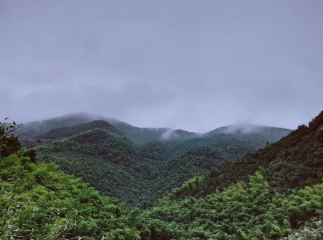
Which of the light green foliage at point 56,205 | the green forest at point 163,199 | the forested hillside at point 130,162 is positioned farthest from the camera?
the forested hillside at point 130,162

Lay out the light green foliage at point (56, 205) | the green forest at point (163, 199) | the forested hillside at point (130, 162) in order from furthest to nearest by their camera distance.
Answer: the forested hillside at point (130, 162) < the green forest at point (163, 199) < the light green foliage at point (56, 205)

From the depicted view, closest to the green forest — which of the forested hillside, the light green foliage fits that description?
the light green foliage

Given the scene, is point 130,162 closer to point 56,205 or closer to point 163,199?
point 163,199

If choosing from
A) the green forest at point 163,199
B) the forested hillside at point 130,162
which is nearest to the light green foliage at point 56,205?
the green forest at point 163,199

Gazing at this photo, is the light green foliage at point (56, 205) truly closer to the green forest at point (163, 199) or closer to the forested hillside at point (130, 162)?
the green forest at point (163, 199)

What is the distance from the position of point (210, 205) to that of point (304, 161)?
7.76 m

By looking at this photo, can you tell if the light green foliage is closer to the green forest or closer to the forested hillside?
the green forest

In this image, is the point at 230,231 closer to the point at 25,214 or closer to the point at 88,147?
the point at 25,214

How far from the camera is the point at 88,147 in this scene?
40.8 meters

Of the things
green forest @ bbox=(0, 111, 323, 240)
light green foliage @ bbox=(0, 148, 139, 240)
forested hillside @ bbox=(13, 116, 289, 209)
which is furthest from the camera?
forested hillside @ bbox=(13, 116, 289, 209)

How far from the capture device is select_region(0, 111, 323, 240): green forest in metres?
7.18

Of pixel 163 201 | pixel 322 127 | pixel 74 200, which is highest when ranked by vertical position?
pixel 322 127

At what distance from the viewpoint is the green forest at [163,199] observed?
718 centimetres

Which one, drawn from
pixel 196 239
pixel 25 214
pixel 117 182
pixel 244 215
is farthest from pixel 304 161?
pixel 117 182
